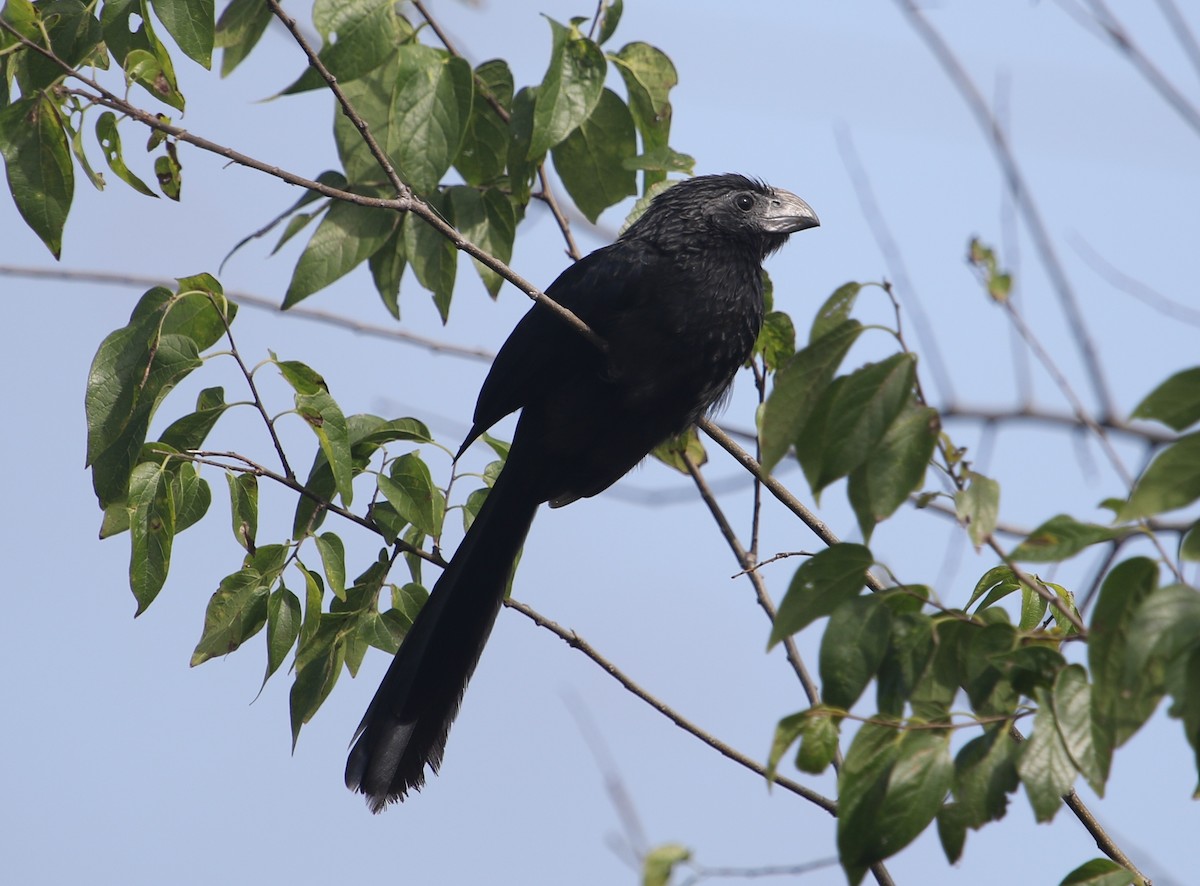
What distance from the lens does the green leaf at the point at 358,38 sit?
3.26 meters

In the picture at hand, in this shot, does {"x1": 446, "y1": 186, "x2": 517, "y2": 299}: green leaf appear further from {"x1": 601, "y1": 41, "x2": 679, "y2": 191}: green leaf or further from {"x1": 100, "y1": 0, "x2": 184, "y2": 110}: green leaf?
{"x1": 100, "y1": 0, "x2": 184, "y2": 110}: green leaf

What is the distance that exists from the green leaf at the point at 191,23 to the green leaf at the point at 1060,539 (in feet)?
6.78

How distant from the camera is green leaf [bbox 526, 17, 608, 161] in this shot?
3287 millimetres

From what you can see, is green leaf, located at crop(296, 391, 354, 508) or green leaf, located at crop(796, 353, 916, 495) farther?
green leaf, located at crop(296, 391, 354, 508)

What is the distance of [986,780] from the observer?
1.85 metres

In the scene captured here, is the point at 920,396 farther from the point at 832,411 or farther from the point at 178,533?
the point at 178,533

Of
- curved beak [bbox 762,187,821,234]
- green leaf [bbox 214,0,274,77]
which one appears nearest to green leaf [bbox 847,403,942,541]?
green leaf [bbox 214,0,274,77]

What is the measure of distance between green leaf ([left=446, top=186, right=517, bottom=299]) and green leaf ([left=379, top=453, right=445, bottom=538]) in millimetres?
975

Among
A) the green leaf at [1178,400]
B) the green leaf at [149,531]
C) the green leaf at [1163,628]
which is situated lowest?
the green leaf at [1163,628]

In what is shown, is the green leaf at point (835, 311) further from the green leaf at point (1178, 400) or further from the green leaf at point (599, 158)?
the green leaf at point (599, 158)

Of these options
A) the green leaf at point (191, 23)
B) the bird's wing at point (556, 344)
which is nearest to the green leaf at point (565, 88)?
the bird's wing at point (556, 344)

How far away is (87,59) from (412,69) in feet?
2.63

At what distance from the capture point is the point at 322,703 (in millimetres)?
2891

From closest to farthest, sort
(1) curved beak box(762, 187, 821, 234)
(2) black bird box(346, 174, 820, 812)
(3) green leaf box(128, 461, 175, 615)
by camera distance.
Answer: (3) green leaf box(128, 461, 175, 615)
(2) black bird box(346, 174, 820, 812)
(1) curved beak box(762, 187, 821, 234)
